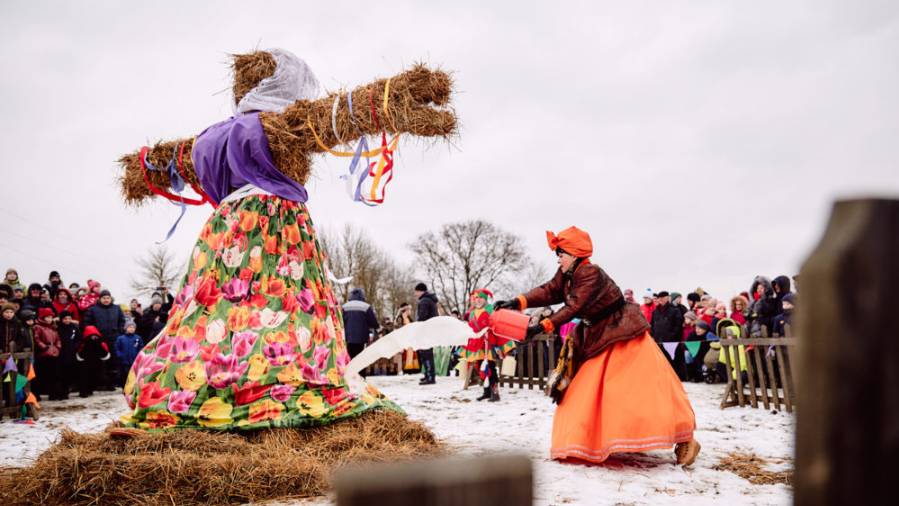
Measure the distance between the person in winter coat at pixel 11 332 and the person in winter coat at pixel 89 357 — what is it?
1.59m

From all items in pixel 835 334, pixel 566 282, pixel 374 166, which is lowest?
pixel 835 334

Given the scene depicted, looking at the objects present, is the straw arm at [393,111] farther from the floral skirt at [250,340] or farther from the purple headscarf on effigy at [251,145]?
the floral skirt at [250,340]

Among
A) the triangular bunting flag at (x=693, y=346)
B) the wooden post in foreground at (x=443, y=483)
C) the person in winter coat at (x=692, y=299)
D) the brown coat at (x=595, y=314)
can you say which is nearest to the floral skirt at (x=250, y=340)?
the brown coat at (x=595, y=314)

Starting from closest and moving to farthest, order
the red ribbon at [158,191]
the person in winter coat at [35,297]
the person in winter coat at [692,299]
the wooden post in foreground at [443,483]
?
the wooden post in foreground at [443,483]
the red ribbon at [158,191]
the person in winter coat at [35,297]
the person in winter coat at [692,299]

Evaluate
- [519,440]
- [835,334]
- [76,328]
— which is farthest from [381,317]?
[835,334]

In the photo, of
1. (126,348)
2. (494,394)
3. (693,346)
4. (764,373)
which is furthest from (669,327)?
(126,348)

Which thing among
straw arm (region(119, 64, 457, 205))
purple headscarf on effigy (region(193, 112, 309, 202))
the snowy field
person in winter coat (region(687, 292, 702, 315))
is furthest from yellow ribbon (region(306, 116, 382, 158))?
person in winter coat (region(687, 292, 702, 315))

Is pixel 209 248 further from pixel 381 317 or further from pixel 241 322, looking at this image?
pixel 381 317

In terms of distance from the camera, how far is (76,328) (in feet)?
33.0

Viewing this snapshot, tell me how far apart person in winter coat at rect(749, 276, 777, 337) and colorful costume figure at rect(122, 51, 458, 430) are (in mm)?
6603

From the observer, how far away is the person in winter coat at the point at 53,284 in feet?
33.1

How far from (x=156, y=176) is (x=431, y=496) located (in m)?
5.08

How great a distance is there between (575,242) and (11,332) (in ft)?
25.3

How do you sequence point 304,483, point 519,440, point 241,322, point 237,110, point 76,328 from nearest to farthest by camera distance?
point 304,483
point 241,322
point 237,110
point 519,440
point 76,328
